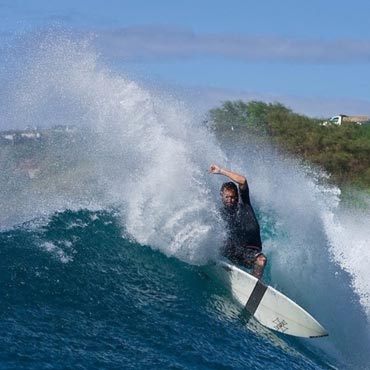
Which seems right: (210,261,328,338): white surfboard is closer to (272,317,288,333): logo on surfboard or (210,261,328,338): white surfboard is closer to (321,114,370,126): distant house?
(272,317,288,333): logo on surfboard

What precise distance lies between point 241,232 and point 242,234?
1.3 inches

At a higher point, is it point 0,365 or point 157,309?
point 157,309

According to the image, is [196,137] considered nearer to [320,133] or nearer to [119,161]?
[119,161]

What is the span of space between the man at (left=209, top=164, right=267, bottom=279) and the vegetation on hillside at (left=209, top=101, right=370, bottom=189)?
37376 millimetres

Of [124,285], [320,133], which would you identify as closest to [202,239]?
[124,285]

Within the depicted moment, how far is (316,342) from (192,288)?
6.03 feet

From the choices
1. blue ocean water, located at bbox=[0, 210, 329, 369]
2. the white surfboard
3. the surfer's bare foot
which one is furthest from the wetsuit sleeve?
blue ocean water, located at bbox=[0, 210, 329, 369]

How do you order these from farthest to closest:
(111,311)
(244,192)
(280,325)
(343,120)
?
(343,120) → (244,192) → (280,325) → (111,311)

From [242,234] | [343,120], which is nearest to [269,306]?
[242,234]

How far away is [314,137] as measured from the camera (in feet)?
182

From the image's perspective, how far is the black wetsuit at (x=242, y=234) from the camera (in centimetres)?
1254

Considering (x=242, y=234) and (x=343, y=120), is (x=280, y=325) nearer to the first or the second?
(x=242, y=234)

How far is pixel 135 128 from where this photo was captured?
13945mm

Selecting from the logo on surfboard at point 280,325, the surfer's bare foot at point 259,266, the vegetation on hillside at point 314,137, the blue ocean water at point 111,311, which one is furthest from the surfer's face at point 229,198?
the vegetation on hillside at point 314,137
